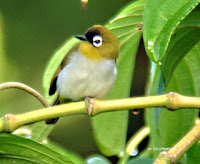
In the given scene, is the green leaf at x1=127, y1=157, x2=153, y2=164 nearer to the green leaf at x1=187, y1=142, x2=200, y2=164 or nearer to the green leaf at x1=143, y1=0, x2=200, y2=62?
→ the green leaf at x1=187, y1=142, x2=200, y2=164

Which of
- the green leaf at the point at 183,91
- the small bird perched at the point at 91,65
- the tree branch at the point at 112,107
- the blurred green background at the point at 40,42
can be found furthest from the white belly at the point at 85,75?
the blurred green background at the point at 40,42

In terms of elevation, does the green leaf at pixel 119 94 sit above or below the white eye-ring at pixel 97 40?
below

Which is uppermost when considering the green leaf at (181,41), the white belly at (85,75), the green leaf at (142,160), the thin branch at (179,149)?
the white belly at (85,75)

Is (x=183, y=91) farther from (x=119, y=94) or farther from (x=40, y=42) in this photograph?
(x=40, y=42)

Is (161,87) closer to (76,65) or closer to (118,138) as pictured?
(118,138)

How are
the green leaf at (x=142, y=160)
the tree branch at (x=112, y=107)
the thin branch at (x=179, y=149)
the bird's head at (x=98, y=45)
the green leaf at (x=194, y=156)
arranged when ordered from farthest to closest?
the bird's head at (x=98, y=45) < the green leaf at (x=142, y=160) < the green leaf at (x=194, y=156) < the tree branch at (x=112, y=107) < the thin branch at (x=179, y=149)

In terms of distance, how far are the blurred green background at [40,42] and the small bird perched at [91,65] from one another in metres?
2.20

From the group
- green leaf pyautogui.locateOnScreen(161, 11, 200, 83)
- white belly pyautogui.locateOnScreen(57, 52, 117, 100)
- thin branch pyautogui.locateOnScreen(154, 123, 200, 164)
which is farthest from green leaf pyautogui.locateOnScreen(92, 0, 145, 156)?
thin branch pyautogui.locateOnScreen(154, 123, 200, 164)

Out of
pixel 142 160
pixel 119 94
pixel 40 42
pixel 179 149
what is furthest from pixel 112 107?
pixel 40 42

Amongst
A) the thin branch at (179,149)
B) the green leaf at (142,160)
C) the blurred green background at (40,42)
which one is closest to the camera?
the thin branch at (179,149)

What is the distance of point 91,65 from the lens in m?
1.78

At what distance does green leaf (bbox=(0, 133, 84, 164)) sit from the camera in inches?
43.4

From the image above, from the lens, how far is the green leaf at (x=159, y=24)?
3.16ft

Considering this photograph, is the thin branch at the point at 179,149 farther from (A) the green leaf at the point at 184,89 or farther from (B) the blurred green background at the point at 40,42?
(B) the blurred green background at the point at 40,42
